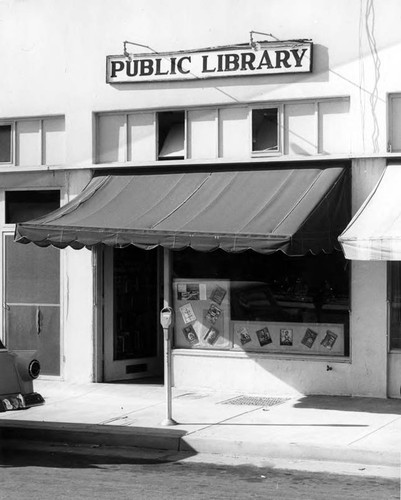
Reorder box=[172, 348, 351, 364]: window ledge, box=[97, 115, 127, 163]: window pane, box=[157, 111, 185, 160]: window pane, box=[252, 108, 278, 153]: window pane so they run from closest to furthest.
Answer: box=[172, 348, 351, 364]: window ledge, box=[252, 108, 278, 153]: window pane, box=[157, 111, 185, 160]: window pane, box=[97, 115, 127, 163]: window pane

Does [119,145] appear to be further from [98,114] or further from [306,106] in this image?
[306,106]

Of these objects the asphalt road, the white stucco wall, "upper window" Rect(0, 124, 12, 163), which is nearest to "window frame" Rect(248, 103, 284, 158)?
the white stucco wall

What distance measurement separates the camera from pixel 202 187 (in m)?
15.1

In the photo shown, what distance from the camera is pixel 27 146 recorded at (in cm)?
1675

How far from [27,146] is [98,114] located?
4.43ft

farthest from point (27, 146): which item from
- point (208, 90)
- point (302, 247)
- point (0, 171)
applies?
point (302, 247)

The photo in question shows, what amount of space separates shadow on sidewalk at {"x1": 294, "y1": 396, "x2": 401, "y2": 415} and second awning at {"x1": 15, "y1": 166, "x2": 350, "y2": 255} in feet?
6.76

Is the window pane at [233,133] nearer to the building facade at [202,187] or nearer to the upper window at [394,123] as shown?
the building facade at [202,187]

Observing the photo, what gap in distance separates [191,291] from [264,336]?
1.31m

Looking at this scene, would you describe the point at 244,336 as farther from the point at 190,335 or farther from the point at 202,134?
the point at 202,134

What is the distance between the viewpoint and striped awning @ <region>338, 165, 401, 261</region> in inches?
496

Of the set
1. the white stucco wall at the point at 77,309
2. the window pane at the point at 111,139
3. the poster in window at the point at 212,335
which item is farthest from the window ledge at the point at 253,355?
the window pane at the point at 111,139

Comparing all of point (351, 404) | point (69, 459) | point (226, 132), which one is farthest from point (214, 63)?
point (69, 459)

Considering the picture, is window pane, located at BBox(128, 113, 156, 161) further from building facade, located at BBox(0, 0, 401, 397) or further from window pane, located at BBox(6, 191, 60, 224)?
window pane, located at BBox(6, 191, 60, 224)
